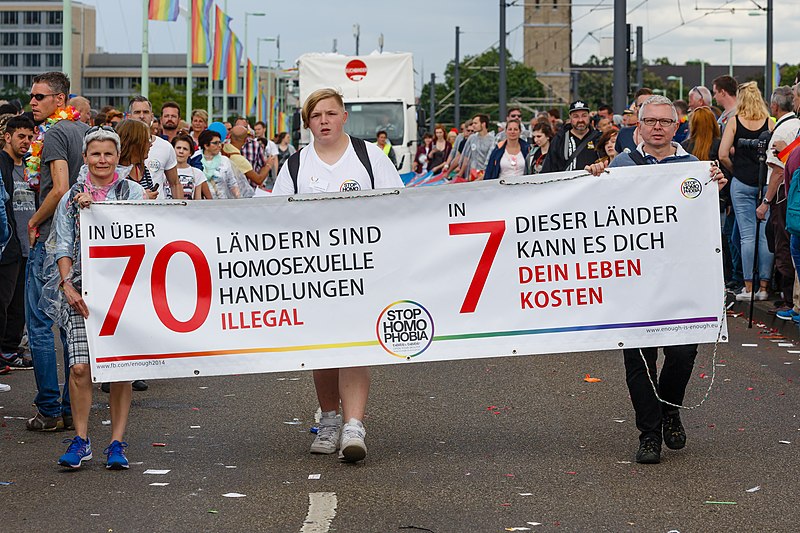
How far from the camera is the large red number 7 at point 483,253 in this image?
741cm

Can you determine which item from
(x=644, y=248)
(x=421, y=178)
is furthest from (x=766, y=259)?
(x=421, y=178)

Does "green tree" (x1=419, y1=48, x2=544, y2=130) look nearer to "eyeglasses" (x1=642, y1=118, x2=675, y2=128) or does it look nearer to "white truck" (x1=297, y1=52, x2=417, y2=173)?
"white truck" (x1=297, y1=52, x2=417, y2=173)

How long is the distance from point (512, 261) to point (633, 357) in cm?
84

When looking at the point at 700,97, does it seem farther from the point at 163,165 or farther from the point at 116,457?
the point at 116,457

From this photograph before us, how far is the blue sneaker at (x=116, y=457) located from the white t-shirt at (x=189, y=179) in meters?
5.92

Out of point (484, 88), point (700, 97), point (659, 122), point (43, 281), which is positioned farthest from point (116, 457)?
point (484, 88)

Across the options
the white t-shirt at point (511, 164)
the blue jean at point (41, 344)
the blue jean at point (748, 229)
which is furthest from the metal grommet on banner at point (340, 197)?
the white t-shirt at point (511, 164)

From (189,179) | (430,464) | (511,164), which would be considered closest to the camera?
(430,464)

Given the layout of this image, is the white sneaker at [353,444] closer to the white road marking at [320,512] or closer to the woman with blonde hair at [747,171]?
the white road marking at [320,512]

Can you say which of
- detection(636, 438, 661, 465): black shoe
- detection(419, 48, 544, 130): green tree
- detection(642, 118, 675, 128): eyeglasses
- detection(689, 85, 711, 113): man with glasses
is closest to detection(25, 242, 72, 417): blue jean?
detection(636, 438, 661, 465): black shoe

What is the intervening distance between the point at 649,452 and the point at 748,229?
7.99 m

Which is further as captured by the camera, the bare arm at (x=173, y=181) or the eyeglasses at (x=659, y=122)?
the bare arm at (x=173, y=181)

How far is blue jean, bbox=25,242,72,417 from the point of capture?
841 centimetres

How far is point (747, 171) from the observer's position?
14547mm
